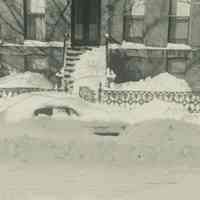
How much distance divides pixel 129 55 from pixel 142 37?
42.1 inches

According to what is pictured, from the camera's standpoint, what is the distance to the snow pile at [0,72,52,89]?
58.2 feet

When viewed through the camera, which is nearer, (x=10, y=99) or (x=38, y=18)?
(x=10, y=99)

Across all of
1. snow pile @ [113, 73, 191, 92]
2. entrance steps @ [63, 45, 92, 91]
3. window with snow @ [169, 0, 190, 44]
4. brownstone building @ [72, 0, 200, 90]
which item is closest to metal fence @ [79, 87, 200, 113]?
entrance steps @ [63, 45, 92, 91]

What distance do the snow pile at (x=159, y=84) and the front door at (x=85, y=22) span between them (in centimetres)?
295

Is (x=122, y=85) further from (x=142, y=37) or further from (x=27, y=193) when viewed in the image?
(x=27, y=193)

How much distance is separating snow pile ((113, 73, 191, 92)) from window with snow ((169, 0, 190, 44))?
1766 mm

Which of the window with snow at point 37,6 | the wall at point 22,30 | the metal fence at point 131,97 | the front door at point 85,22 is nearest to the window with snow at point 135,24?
the front door at point 85,22

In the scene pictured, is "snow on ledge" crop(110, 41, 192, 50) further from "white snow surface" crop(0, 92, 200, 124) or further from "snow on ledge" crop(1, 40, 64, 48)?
"white snow surface" crop(0, 92, 200, 124)

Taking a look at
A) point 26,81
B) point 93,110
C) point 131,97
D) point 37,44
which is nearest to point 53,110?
point 93,110

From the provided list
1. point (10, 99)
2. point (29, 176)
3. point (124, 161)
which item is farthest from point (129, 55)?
point (29, 176)

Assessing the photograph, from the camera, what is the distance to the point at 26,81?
18172mm

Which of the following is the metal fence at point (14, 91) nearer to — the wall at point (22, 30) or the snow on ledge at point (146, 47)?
the wall at point (22, 30)

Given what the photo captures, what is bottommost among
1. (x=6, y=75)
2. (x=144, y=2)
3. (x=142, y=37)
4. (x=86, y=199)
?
(x=86, y=199)

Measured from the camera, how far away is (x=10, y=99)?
50.3 feet
